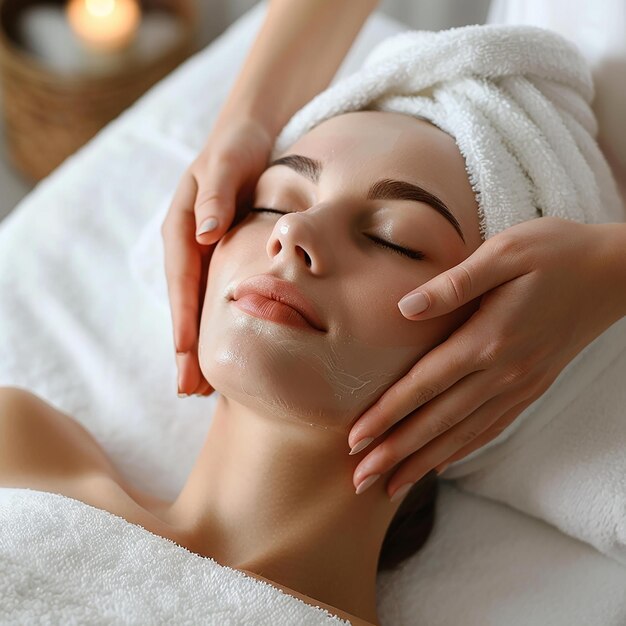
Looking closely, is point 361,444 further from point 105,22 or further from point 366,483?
point 105,22

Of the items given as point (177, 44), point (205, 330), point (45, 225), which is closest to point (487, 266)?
point (205, 330)

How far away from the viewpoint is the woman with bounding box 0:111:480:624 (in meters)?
0.99

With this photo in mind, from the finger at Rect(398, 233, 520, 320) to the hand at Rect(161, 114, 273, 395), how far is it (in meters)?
0.30

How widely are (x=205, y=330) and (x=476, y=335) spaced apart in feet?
1.03

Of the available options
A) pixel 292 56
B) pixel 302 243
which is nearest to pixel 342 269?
pixel 302 243

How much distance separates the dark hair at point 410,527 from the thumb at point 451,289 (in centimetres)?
33

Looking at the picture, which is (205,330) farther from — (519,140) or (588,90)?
(588,90)

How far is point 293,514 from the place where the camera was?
43.1 inches

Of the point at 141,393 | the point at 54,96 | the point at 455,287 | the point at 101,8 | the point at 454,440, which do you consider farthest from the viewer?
the point at 101,8

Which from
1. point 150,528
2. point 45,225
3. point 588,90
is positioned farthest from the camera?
point 45,225

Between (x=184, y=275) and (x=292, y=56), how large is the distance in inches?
17.0

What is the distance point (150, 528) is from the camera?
3.54 feet

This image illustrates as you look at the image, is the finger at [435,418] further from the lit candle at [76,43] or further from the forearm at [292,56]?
the lit candle at [76,43]

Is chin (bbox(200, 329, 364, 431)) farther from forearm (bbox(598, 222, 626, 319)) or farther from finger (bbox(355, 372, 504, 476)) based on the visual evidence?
forearm (bbox(598, 222, 626, 319))
